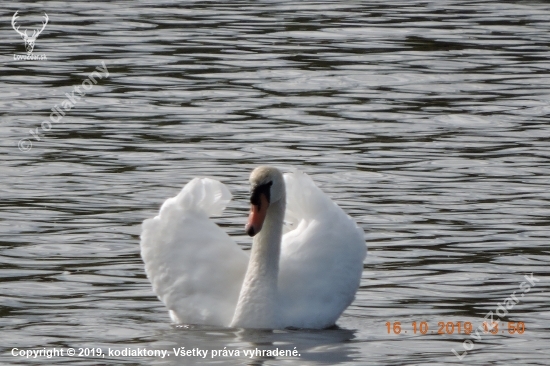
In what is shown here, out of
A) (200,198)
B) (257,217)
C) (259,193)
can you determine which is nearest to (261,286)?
(257,217)

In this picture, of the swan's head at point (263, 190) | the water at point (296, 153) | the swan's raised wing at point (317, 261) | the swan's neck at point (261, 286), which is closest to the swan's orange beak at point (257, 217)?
the swan's head at point (263, 190)

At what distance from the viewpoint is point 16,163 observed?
13.9 meters

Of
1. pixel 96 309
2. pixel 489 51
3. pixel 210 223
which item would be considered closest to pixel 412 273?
pixel 210 223

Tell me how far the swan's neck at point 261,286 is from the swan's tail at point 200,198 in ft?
1.33

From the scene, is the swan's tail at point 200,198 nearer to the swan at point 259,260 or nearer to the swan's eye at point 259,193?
the swan at point 259,260

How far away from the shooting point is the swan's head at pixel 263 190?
8.92 metres

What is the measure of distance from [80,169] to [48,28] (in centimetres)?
942

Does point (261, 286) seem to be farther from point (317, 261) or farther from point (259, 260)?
point (317, 261)

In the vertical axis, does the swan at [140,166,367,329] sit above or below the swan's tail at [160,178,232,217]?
below

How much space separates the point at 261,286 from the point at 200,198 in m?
0.80

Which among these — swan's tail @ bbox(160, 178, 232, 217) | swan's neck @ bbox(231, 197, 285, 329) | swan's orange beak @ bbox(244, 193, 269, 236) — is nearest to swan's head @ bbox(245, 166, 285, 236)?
swan's orange beak @ bbox(244, 193, 269, 236)

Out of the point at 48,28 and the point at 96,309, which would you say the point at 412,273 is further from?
the point at 48,28

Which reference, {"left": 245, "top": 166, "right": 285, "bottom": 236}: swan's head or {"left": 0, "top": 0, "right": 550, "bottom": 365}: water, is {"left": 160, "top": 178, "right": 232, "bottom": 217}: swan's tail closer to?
{"left": 245, "top": 166, "right": 285, "bottom": 236}: swan's head

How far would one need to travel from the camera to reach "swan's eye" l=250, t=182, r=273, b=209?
897 centimetres
